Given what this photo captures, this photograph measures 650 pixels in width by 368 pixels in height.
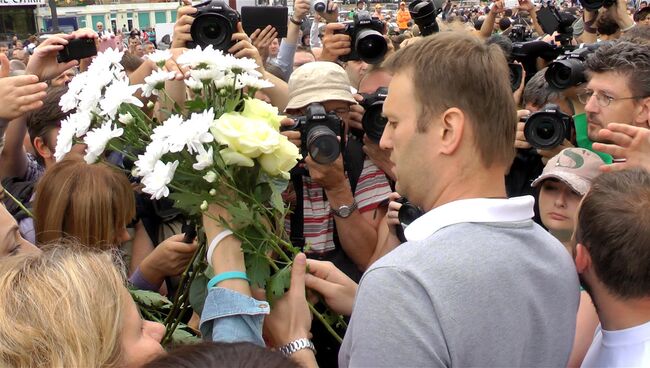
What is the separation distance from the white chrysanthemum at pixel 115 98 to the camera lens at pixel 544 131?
1.80m

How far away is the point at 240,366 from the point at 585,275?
40.7 inches

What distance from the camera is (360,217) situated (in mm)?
2621

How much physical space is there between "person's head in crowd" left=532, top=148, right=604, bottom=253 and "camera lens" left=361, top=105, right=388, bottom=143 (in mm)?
685

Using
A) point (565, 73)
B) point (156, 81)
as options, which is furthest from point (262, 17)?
point (156, 81)

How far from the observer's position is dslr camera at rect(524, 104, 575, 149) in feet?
9.36

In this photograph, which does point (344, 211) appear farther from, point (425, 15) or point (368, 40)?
point (425, 15)

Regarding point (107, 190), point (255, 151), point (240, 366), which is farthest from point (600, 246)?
point (107, 190)

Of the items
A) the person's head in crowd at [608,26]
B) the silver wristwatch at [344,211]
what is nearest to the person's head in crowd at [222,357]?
the silver wristwatch at [344,211]

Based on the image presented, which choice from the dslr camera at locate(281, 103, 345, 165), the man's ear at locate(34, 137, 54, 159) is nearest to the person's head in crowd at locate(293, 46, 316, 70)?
the man's ear at locate(34, 137, 54, 159)

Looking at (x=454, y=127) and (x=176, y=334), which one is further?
(x=176, y=334)

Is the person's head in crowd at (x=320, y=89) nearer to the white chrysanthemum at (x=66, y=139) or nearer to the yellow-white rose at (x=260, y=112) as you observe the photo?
the yellow-white rose at (x=260, y=112)

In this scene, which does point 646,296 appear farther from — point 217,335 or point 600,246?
point 217,335

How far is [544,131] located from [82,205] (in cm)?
196

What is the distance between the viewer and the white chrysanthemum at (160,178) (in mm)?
1570
